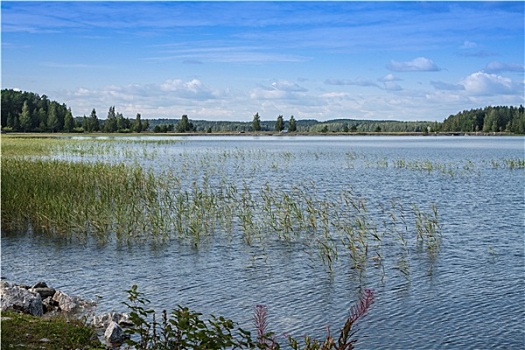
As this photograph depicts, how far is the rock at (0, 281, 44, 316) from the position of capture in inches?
376

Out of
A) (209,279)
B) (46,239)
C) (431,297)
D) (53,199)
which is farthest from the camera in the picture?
(53,199)

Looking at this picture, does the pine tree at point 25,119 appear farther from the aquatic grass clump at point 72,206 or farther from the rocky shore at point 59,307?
the rocky shore at point 59,307

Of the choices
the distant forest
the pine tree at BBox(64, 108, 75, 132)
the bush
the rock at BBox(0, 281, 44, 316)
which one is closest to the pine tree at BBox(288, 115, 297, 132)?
the distant forest

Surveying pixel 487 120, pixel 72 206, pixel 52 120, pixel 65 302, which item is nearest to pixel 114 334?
pixel 65 302

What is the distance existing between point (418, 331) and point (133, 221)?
9.42 metres

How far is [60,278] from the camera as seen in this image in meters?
12.8

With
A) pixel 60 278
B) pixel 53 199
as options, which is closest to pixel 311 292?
pixel 60 278

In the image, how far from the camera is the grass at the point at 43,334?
7.73 m

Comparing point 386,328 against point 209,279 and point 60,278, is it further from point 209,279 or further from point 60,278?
point 60,278

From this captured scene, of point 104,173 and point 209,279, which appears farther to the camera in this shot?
point 104,173

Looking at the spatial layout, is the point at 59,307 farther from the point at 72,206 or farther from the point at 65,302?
the point at 72,206

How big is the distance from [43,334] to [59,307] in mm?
2337

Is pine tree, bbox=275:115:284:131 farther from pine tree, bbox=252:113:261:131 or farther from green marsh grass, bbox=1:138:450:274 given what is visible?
green marsh grass, bbox=1:138:450:274

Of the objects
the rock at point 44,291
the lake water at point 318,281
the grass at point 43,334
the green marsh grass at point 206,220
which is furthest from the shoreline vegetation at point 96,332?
the green marsh grass at point 206,220
